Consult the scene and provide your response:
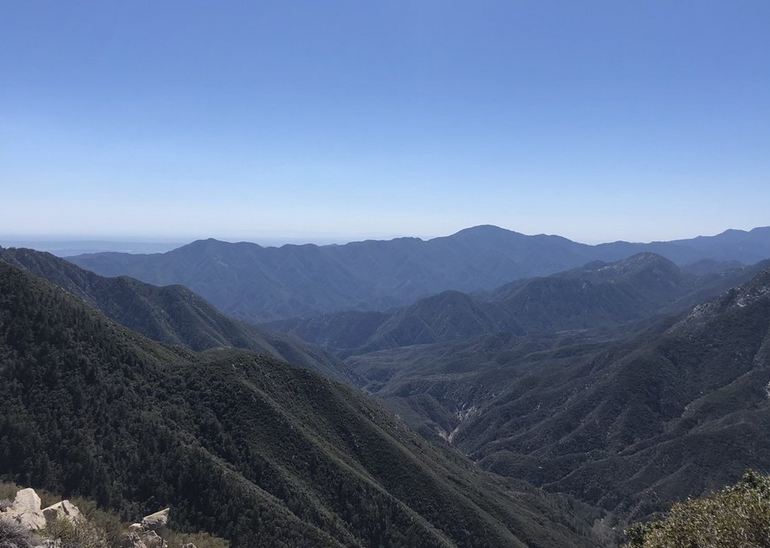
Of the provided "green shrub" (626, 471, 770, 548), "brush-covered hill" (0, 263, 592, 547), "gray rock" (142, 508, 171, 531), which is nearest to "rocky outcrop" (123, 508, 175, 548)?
"gray rock" (142, 508, 171, 531)

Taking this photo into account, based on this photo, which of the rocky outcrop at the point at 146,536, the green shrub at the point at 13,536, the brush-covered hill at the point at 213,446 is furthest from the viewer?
the brush-covered hill at the point at 213,446

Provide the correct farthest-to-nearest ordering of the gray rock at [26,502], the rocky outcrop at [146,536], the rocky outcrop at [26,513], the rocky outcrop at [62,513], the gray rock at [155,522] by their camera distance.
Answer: the gray rock at [155,522]
the rocky outcrop at [146,536]
the rocky outcrop at [62,513]
the gray rock at [26,502]
the rocky outcrop at [26,513]

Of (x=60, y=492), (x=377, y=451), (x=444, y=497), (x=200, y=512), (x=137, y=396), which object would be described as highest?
(x=137, y=396)

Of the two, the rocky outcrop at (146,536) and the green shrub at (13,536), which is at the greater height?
the green shrub at (13,536)

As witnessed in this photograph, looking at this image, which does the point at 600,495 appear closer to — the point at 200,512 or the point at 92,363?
the point at 200,512

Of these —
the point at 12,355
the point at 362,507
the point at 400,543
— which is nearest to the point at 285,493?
the point at 362,507

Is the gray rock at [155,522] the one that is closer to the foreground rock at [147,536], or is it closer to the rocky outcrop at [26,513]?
the foreground rock at [147,536]

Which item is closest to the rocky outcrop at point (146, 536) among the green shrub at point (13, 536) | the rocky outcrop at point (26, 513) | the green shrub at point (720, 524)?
the rocky outcrop at point (26, 513)
